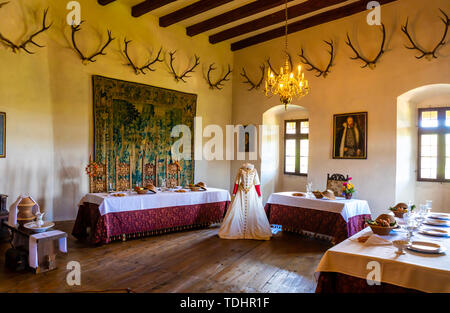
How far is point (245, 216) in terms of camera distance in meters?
5.99

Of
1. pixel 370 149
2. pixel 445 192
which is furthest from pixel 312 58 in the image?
pixel 445 192

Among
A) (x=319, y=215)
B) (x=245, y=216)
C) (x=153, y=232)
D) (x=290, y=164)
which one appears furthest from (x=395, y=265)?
(x=290, y=164)

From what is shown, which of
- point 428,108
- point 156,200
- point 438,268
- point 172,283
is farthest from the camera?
point 428,108

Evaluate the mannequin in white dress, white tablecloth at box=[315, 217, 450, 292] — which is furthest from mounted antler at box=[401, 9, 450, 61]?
white tablecloth at box=[315, 217, 450, 292]

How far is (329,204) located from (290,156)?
4306 millimetres

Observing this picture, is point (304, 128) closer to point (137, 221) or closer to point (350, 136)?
point (350, 136)

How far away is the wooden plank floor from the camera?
12.1 feet

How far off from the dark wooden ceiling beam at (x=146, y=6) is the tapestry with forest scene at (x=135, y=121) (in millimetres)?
1703

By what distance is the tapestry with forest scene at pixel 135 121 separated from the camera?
23.0ft

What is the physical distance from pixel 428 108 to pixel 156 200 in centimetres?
653

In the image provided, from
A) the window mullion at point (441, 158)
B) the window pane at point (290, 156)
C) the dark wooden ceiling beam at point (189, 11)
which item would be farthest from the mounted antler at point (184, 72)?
the window mullion at point (441, 158)

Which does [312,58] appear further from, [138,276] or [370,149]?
[138,276]

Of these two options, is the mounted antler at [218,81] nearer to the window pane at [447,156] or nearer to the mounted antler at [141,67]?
the mounted antler at [141,67]

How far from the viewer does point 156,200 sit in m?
5.88
